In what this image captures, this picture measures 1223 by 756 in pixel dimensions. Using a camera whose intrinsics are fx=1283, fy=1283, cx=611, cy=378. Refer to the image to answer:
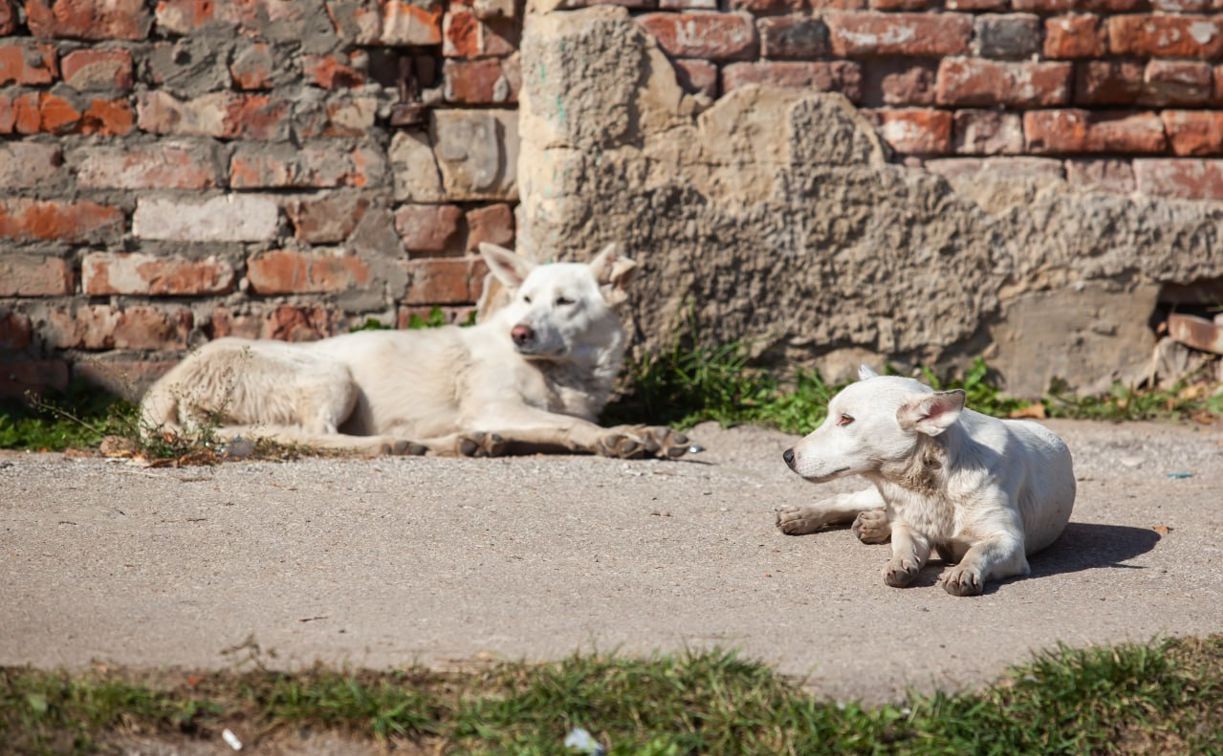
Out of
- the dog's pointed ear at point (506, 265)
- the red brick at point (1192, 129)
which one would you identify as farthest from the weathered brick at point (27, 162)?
the red brick at point (1192, 129)

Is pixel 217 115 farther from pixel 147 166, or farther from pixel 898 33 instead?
pixel 898 33

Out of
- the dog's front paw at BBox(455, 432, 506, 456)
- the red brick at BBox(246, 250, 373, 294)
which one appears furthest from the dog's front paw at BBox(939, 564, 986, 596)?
the red brick at BBox(246, 250, 373, 294)

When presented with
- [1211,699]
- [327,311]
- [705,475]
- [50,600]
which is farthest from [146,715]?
[327,311]

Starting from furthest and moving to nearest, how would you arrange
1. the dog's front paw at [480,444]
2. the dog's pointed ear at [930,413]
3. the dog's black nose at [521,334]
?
1. the dog's black nose at [521,334]
2. the dog's front paw at [480,444]
3. the dog's pointed ear at [930,413]

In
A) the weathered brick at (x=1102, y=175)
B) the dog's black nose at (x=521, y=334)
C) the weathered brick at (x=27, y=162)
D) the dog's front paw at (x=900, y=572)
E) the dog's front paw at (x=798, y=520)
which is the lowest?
the dog's front paw at (x=798, y=520)

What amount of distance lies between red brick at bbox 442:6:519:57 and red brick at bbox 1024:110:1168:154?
2494 mm

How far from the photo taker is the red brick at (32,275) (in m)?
5.91

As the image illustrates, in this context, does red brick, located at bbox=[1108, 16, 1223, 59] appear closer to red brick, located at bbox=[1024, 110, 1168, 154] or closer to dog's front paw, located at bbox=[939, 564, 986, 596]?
red brick, located at bbox=[1024, 110, 1168, 154]

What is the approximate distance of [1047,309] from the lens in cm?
622

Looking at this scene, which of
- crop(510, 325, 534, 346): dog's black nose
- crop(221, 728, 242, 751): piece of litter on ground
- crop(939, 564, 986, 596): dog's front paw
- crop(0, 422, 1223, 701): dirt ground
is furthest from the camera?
crop(510, 325, 534, 346): dog's black nose

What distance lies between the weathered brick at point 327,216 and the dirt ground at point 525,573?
1.62 meters

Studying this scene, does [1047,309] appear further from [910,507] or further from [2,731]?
[2,731]

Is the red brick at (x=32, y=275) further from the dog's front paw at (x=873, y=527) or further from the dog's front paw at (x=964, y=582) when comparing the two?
the dog's front paw at (x=964, y=582)

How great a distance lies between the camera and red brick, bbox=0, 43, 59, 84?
580 cm
